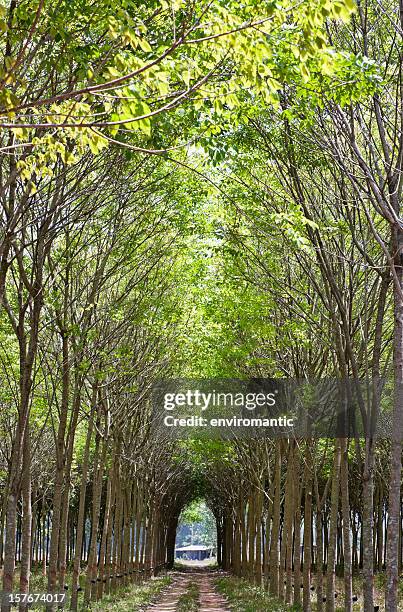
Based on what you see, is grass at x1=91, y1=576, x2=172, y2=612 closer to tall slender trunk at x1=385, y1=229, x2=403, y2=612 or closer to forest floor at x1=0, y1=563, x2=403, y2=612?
forest floor at x1=0, y1=563, x2=403, y2=612

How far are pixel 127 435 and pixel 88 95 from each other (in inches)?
939

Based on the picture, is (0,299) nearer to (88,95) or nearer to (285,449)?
(88,95)

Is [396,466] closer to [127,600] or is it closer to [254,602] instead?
[254,602]

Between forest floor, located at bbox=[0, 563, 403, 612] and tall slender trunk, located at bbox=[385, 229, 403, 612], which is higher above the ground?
tall slender trunk, located at bbox=[385, 229, 403, 612]

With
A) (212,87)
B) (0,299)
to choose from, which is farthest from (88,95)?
(0,299)

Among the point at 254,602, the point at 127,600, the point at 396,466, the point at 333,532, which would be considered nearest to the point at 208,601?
the point at 127,600


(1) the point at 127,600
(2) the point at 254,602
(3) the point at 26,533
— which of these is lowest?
(1) the point at 127,600

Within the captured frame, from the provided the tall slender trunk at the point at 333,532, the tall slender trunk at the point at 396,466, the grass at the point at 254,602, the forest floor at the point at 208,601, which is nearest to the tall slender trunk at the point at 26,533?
the forest floor at the point at 208,601

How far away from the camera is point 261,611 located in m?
19.5

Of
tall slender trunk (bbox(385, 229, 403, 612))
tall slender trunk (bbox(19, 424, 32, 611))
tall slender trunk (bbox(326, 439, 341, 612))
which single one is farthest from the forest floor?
tall slender trunk (bbox(385, 229, 403, 612))

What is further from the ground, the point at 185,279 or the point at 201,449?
the point at 185,279

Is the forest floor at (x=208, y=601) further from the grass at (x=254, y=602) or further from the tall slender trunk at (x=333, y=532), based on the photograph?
the tall slender trunk at (x=333, y=532)

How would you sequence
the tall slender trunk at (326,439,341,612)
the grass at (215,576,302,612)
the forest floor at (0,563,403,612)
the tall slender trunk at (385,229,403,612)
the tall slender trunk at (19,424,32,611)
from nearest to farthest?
the tall slender trunk at (385,229,403,612) → the tall slender trunk at (19,424,32,611) → the tall slender trunk at (326,439,341,612) → the grass at (215,576,302,612) → the forest floor at (0,563,403,612)

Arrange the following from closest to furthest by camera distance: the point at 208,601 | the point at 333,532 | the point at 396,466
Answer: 1. the point at 396,466
2. the point at 333,532
3. the point at 208,601
